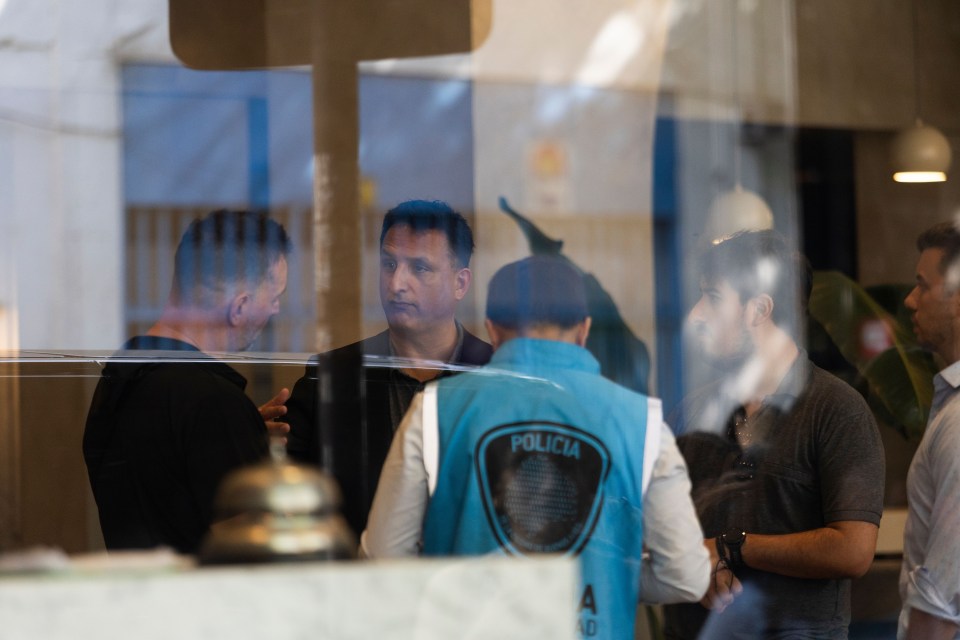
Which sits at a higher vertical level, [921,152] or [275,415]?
[921,152]

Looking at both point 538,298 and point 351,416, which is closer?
point 538,298

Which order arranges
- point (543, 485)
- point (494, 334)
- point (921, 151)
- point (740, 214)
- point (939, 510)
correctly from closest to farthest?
1. point (543, 485)
2. point (494, 334)
3. point (939, 510)
4. point (740, 214)
5. point (921, 151)

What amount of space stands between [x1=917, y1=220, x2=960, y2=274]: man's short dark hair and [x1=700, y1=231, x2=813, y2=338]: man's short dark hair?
30 centimetres

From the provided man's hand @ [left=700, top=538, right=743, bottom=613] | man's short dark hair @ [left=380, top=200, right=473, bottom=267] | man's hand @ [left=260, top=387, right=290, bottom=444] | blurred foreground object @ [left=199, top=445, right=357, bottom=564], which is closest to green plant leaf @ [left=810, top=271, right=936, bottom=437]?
man's hand @ [left=700, top=538, right=743, bottom=613]

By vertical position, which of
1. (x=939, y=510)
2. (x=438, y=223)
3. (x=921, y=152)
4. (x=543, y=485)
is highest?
(x=921, y=152)

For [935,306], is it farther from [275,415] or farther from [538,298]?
[275,415]

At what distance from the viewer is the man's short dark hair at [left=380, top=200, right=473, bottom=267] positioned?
2314mm

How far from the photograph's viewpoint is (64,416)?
9.27ft

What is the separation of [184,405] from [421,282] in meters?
0.54

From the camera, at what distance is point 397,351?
7.35 ft

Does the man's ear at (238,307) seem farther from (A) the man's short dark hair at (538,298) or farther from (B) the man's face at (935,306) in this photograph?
(B) the man's face at (935,306)

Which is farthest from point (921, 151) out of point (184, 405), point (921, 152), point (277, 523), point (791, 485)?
point (277, 523)

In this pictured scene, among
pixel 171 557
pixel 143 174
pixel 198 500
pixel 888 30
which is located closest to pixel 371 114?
pixel 143 174

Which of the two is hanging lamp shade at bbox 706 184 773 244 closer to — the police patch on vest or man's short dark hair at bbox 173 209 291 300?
man's short dark hair at bbox 173 209 291 300
